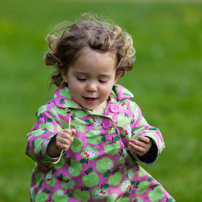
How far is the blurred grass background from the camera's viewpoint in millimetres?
5195

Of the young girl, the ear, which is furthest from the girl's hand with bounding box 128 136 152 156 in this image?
the ear

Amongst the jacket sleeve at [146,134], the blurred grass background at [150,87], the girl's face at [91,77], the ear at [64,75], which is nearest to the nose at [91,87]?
the girl's face at [91,77]

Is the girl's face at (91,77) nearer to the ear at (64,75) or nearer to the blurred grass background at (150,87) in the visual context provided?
the ear at (64,75)

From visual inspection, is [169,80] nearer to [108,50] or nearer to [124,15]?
[124,15]

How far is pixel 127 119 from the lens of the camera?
315 cm

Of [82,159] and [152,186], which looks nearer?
[82,159]

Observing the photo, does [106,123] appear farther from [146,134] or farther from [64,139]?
[64,139]

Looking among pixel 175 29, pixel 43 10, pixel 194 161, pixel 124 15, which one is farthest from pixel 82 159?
pixel 43 10

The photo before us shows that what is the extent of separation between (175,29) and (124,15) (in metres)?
1.40

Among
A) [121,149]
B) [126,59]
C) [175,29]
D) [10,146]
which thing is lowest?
[10,146]

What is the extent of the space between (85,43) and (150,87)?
5040 mm

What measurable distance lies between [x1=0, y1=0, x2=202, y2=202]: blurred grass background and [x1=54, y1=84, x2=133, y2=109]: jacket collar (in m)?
0.50

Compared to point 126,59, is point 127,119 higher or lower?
lower

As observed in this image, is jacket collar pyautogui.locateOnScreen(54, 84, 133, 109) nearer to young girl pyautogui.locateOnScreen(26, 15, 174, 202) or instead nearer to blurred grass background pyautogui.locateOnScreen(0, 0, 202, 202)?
young girl pyautogui.locateOnScreen(26, 15, 174, 202)
